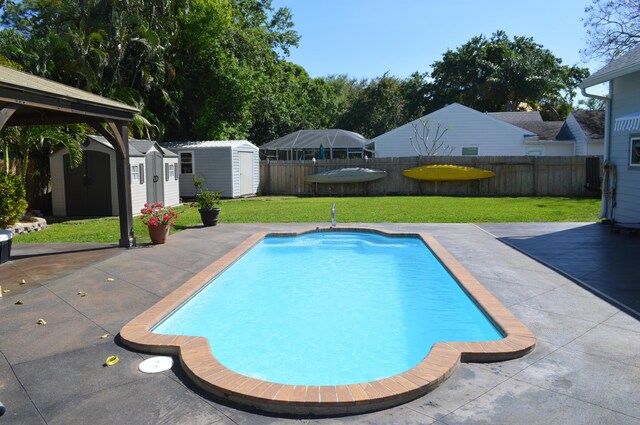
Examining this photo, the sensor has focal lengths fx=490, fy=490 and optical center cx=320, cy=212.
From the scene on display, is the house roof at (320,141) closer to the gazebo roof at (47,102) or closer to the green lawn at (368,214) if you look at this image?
the green lawn at (368,214)

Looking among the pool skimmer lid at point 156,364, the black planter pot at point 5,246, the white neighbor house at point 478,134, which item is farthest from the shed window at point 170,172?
the pool skimmer lid at point 156,364

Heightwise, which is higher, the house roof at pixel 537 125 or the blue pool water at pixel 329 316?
the house roof at pixel 537 125

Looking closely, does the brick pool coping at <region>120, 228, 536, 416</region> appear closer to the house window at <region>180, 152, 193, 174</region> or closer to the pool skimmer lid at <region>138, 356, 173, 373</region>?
the pool skimmer lid at <region>138, 356, 173, 373</region>

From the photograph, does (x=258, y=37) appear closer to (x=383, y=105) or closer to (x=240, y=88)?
(x=240, y=88)

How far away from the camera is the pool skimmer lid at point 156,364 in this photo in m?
3.90

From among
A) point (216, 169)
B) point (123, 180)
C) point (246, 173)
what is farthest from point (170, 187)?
point (123, 180)

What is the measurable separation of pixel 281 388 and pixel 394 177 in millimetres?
19598

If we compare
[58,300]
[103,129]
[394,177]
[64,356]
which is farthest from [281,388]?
[394,177]

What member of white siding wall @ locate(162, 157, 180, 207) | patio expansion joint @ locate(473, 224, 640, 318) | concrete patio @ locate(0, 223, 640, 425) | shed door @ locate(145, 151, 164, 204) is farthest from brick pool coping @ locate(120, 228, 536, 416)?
white siding wall @ locate(162, 157, 180, 207)

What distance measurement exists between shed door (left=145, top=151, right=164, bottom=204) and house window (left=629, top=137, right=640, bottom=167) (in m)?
13.3

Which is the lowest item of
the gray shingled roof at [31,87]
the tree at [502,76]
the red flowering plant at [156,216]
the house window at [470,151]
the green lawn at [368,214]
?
the green lawn at [368,214]

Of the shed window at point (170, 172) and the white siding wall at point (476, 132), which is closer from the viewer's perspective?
the shed window at point (170, 172)

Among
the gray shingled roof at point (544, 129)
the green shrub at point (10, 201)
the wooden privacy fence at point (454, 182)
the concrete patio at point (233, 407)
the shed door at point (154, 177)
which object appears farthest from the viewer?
the gray shingled roof at point (544, 129)

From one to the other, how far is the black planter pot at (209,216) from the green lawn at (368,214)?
21.1 inches
